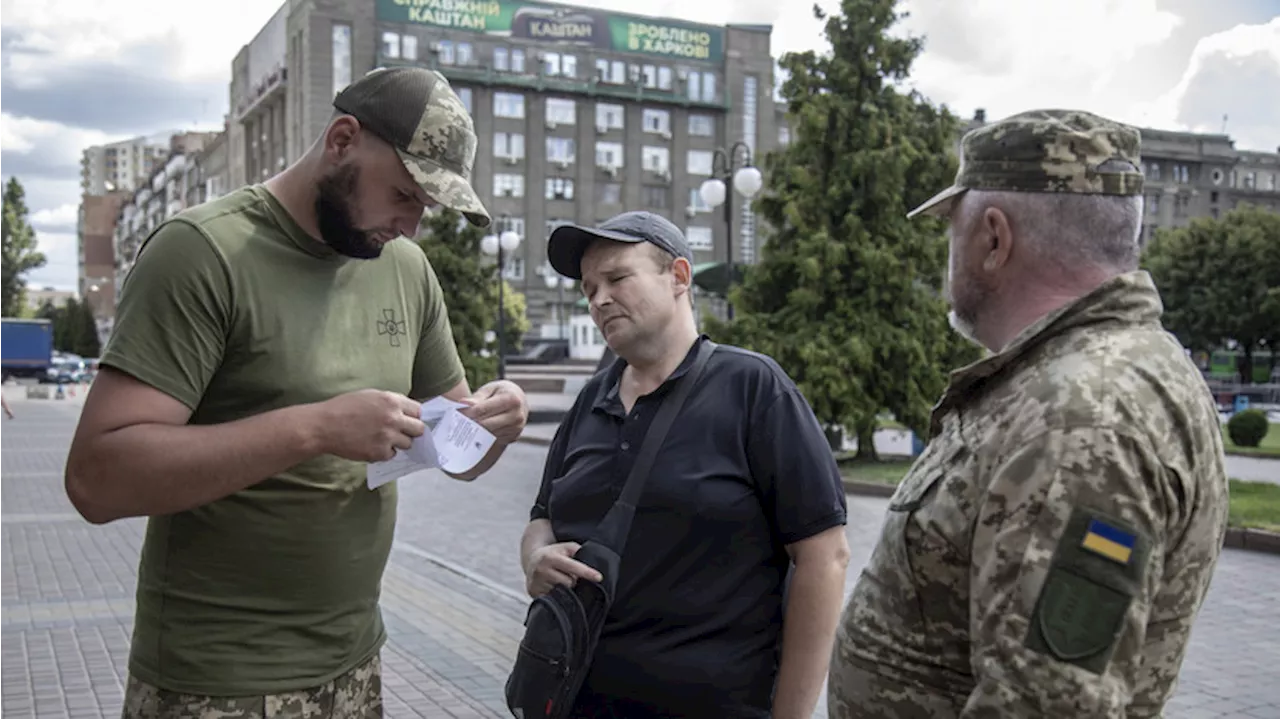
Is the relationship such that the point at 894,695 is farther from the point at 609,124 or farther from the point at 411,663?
the point at 609,124

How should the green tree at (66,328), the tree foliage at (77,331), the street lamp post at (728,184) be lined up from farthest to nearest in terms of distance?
the green tree at (66,328) < the tree foliage at (77,331) < the street lamp post at (728,184)

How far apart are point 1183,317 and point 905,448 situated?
34221 millimetres

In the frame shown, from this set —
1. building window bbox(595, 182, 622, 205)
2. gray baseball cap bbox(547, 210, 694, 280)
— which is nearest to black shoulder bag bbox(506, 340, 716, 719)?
gray baseball cap bbox(547, 210, 694, 280)

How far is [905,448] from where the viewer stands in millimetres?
23016

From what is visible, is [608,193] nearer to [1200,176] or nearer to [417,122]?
[1200,176]

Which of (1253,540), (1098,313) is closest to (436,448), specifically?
(1098,313)

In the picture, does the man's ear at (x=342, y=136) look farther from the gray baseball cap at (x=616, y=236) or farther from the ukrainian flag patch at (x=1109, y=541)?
the ukrainian flag patch at (x=1109, y=541)

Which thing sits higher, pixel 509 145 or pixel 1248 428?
pixel 509 145

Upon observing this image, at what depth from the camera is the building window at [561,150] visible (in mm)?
73188

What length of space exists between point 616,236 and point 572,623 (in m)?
0.94

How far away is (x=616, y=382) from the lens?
3.06 m

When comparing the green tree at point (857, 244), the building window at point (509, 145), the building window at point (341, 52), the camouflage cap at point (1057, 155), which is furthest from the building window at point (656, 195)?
the camouflage cap at point (1057, 155)

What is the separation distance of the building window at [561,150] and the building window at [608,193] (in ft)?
8.11

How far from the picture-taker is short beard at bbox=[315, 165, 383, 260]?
2453 mm
